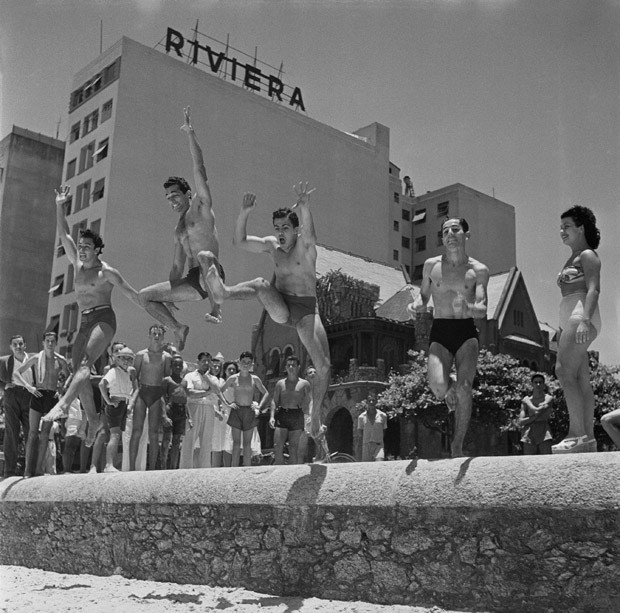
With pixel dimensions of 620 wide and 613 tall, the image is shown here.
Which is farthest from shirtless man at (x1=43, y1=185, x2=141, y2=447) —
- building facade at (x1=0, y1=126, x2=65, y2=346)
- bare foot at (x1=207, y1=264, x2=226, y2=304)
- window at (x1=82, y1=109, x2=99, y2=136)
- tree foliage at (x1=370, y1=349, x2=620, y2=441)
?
building facade at (x1=0, y1=126, x2=65, y2=346)

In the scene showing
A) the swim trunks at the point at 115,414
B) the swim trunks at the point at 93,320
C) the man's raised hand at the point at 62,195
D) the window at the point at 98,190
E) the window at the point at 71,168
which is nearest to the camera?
the swim trunks at the point at 93,320

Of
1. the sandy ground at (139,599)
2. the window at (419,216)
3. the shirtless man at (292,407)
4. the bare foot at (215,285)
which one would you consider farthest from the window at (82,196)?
the sandy ground at (139,599)

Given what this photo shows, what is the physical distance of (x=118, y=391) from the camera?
11914 millimetres

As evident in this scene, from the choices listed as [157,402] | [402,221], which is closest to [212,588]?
[157,402]

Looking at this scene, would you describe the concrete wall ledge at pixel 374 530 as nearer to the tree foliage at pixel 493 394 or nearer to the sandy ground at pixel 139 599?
the sandy ground at pixel 139 599

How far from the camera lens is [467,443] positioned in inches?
1463

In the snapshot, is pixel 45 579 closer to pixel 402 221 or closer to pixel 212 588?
pixel 212 588

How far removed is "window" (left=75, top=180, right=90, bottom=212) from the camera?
5509 cm

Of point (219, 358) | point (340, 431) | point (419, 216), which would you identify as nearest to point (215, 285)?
point (219, 358)

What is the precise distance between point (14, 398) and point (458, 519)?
291 inches

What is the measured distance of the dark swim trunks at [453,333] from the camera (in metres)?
7.51

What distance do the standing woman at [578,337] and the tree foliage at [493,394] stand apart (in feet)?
88.6

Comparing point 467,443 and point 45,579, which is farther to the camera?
point 467,443

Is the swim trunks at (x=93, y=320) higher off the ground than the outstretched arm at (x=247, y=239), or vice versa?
the outstretched arm at (x=247, y=239)
